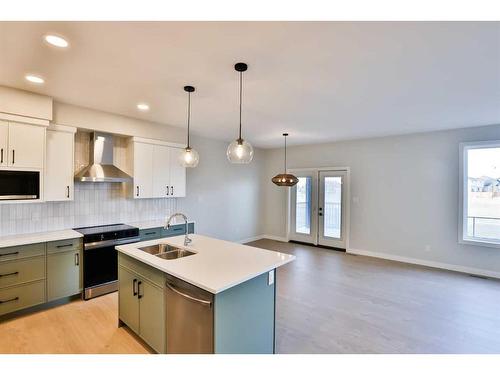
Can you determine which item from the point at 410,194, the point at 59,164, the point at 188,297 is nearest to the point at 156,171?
the point at 59,164

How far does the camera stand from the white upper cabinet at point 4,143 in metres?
2.89

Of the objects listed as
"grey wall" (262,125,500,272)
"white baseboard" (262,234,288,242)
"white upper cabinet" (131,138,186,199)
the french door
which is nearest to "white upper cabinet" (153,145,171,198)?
"white upper cabinet" (131,138,186,199)

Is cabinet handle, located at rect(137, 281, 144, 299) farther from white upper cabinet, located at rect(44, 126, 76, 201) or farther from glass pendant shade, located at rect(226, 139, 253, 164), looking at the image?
white upper cabinet, located at rect(44, 126, 76, 201)

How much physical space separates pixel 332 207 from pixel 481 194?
279cm

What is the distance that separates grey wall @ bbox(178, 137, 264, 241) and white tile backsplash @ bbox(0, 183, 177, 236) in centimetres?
82

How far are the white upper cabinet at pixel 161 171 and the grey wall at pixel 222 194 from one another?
0.69 metres

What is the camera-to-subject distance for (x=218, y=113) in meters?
3.91

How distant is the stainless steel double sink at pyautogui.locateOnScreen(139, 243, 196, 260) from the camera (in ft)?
8.61

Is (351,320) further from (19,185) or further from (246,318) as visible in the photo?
(19,185)

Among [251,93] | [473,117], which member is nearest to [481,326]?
[473,117]

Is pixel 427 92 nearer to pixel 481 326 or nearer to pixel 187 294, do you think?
pixel 481 326

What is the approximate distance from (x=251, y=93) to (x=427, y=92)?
208cm

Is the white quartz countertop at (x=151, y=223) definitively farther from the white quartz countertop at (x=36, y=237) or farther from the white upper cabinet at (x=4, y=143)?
the white upper cabinet at (x=4, y=143)
